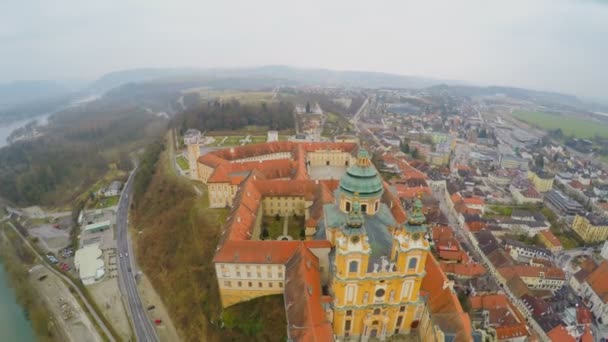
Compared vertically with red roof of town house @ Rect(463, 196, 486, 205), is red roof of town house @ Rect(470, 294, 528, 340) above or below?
below

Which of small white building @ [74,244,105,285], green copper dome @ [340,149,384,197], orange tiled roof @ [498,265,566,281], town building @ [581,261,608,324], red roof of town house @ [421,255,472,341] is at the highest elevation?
green copper dome @ [340,149,384,197]

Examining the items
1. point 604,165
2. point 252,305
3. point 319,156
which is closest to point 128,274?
point 252,305

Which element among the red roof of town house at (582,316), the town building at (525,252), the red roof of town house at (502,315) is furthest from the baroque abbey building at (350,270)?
the town building at (525,252)

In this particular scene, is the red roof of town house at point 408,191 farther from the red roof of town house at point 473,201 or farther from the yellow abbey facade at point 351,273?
the yellow abbey facade at point 351,273

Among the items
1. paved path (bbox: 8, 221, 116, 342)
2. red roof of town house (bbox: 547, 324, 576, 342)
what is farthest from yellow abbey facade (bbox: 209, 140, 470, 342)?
paved path (bbox: 8, 221, 116, 342)

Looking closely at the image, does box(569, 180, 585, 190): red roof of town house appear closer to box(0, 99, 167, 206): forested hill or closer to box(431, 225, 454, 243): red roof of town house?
box(431, 225, 454, 243): red roof of town house

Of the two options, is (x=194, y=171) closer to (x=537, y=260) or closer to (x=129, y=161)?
(x=129, y=161)
